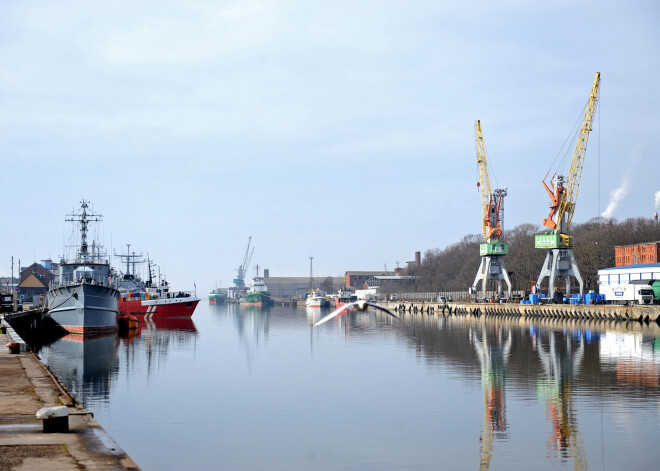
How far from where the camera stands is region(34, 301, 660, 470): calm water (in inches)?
936

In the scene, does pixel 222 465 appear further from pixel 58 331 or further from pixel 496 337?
pixel 58 331

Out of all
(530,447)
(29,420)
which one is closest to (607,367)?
(530,447)

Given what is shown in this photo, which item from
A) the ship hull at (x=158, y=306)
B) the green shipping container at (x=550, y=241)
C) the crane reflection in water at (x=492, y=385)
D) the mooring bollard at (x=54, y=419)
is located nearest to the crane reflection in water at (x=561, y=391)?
the crane reflection in water at (x=492, y=385)

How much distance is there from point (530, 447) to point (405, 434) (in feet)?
13.9

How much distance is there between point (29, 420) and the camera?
787 inches

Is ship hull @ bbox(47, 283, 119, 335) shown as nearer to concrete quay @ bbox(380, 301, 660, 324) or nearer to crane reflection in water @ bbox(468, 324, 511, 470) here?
crane reflection in water @ bbox(468, 324, 511, 470)

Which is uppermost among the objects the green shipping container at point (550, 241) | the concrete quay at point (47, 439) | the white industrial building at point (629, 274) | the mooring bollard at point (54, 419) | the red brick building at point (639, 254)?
the green shipping container at point (550, 241)

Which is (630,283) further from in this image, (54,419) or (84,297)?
(54,419)

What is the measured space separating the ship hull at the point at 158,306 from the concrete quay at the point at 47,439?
292 ft

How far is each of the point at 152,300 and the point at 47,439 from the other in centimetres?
10105

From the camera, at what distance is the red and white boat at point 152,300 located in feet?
379

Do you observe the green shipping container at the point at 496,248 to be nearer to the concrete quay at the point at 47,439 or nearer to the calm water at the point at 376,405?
the calm water at the point at 376,405

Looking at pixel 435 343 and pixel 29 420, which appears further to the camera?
pixel 435 343

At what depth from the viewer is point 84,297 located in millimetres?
73625
